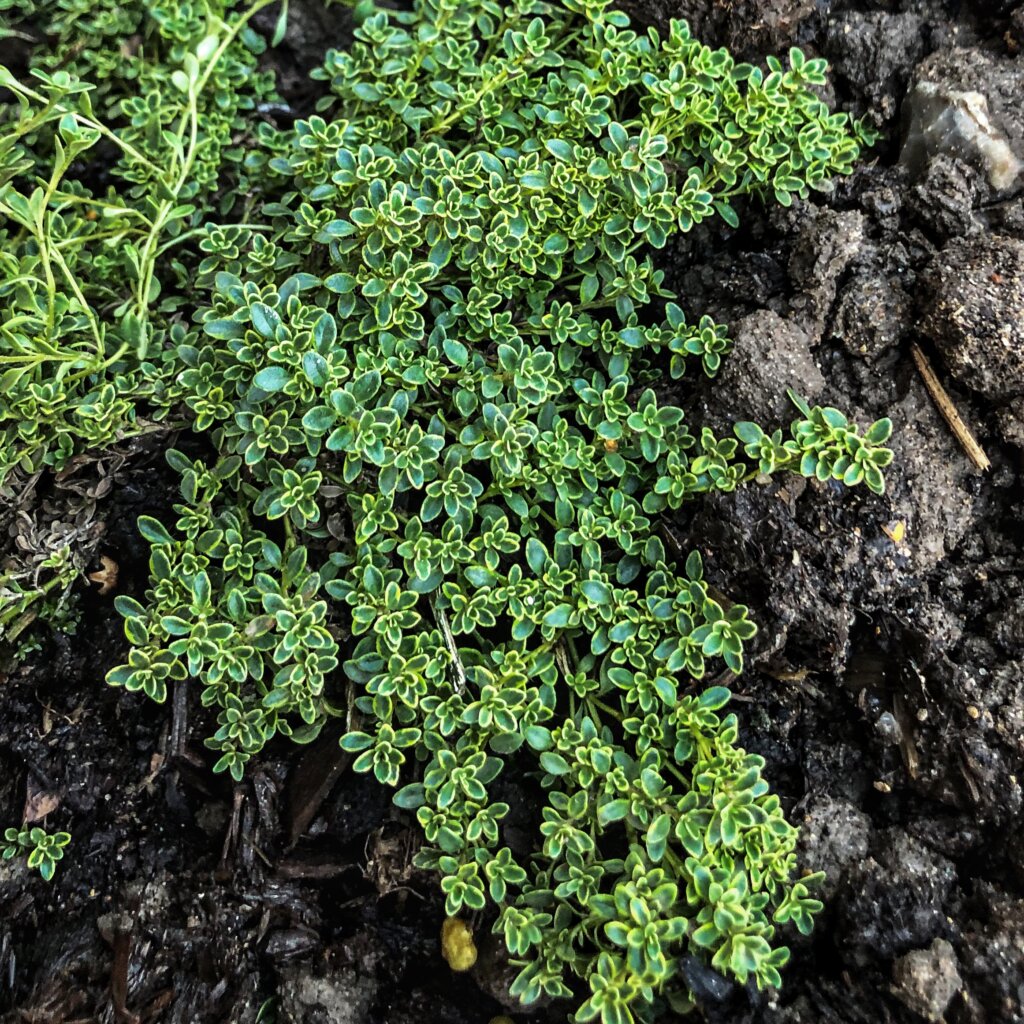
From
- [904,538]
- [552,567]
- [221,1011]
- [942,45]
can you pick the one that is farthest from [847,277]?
Answer: [221,1011]

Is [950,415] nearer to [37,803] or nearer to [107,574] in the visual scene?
[107,574]

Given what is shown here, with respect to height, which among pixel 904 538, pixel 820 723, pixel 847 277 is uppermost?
pixel 847 277

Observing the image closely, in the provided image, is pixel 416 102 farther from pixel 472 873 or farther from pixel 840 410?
pixel 472 873

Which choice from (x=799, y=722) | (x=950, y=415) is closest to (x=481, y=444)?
(x=799, y=722)

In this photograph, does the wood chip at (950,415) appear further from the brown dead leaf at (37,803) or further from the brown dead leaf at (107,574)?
the brown dead leaf at (37,803)

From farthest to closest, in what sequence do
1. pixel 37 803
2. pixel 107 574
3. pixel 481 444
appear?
pixel 107 574 → pixel 37 803 → pixel 481 444

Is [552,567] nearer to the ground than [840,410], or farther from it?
nearer to the ground

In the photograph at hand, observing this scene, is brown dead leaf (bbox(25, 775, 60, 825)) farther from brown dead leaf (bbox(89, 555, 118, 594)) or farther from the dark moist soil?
brown dead leaf (bbox(89, 555, 118, 594))
